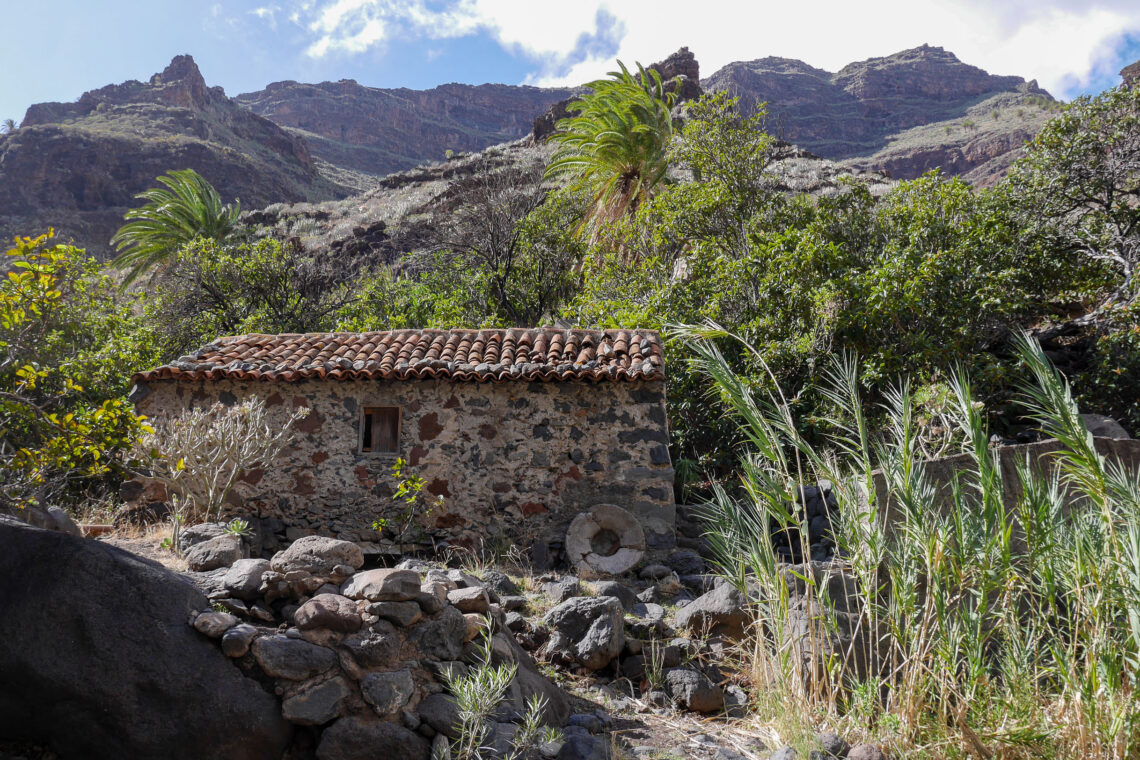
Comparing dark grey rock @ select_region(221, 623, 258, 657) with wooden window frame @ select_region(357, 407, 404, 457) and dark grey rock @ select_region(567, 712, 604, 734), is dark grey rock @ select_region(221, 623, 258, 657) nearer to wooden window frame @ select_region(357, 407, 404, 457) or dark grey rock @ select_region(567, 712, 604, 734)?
dark grey rock @ select_region(567, 712, 604, 734)

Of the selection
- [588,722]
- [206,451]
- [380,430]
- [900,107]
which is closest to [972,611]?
Answer: [588,722]

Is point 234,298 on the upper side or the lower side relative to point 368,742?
upper

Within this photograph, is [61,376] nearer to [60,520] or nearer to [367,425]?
[367,425]

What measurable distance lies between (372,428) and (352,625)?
16.9 ft

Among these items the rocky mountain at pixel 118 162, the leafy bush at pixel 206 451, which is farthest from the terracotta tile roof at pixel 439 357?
the rocky mountain at pixel 118 162

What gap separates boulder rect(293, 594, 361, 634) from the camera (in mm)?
3938

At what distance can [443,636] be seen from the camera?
426cm

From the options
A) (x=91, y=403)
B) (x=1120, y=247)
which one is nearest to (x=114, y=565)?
(x=91, y=403)

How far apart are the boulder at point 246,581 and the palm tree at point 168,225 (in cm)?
1803

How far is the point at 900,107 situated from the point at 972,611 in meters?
70.0

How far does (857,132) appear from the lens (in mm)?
58344

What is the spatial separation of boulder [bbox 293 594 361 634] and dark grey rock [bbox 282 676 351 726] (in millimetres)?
306

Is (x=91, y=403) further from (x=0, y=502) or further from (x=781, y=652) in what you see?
(x=781, y=652)

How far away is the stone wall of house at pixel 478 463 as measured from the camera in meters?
8.48
